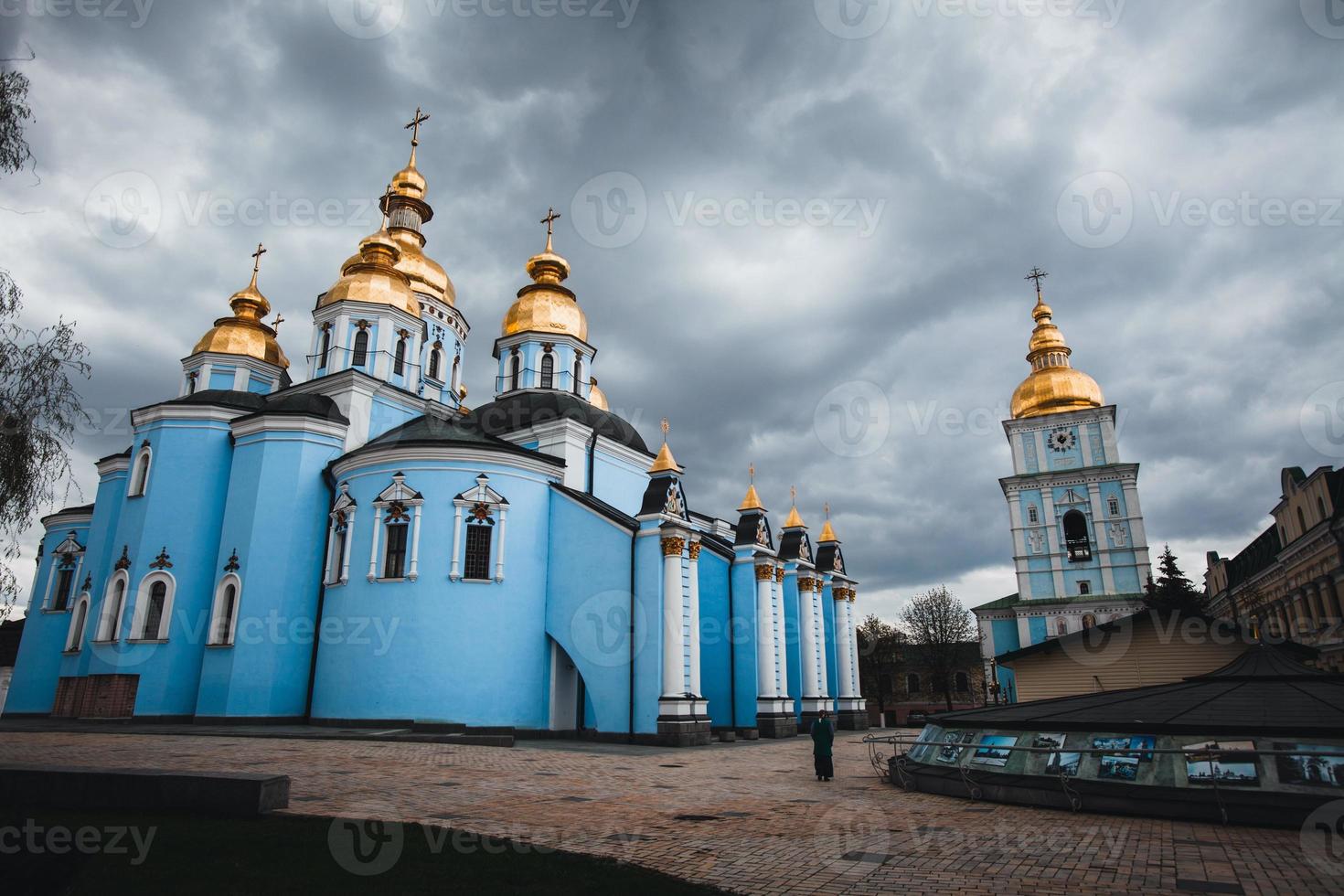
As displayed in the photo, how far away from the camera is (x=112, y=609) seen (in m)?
23.9

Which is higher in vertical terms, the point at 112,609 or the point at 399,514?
the point at 399,514

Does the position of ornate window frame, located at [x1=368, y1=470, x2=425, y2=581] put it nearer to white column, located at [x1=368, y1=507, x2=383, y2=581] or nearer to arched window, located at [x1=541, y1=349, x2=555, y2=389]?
white column, located at [x1=368, y1=507, x2=383, y2=581]

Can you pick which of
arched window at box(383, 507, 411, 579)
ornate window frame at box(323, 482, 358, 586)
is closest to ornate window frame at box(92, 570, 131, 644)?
ornate window frame at box(323, 482, 358, 586)

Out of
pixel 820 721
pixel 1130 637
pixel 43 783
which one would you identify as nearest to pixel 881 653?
pixel 1130 637

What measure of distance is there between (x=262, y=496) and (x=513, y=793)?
16856 mm

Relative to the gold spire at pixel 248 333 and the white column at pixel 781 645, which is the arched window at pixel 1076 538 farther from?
the gold spire at pixel 248 333

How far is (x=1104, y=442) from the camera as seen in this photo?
4506 centimetres

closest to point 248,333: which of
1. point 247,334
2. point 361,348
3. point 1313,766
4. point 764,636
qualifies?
point 247,334

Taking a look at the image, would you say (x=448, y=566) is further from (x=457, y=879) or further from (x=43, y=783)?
(x=457, y=879)

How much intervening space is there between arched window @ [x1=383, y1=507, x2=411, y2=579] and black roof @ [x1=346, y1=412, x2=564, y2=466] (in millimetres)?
2200

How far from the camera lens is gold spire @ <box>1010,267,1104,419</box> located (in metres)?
47.4

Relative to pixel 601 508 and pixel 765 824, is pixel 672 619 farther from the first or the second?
pixel 765 824

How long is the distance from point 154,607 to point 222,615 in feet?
8.59

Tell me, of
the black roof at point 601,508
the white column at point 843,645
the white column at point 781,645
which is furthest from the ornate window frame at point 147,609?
the white column at point 843,645
